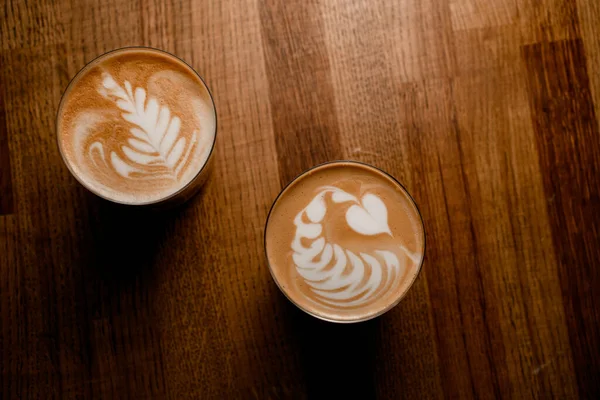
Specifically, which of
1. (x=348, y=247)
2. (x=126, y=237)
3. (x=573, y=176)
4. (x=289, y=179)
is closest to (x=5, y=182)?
(x=126, y=237)

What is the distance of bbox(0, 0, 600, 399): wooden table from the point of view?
3.47 feet

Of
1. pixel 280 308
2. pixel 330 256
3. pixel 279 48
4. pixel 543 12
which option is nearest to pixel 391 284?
pixel 330 256

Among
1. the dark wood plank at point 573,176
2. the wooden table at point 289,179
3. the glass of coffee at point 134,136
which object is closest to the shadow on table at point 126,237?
the wooden table at point 289,179

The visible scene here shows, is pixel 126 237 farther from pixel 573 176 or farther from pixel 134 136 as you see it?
pixel 573 176

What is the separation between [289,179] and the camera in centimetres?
108

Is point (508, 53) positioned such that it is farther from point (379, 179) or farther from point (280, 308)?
point (280, 308)

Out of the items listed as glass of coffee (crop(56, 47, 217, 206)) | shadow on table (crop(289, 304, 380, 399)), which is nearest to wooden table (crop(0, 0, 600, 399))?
shadow on table (crop(289, 304, 380, 399))

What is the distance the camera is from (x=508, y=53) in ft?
3.64

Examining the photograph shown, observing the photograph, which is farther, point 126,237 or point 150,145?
point 126,237

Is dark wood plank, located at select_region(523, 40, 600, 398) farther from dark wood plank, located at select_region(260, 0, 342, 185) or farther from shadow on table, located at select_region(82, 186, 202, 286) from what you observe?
shadow on table, located at select_region(82, 186, 202, 286)

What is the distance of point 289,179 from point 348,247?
223mm

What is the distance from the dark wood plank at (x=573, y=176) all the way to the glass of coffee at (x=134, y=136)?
27.7 inches

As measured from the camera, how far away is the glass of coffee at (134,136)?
0.97 m

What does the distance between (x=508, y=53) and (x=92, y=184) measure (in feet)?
2.96
